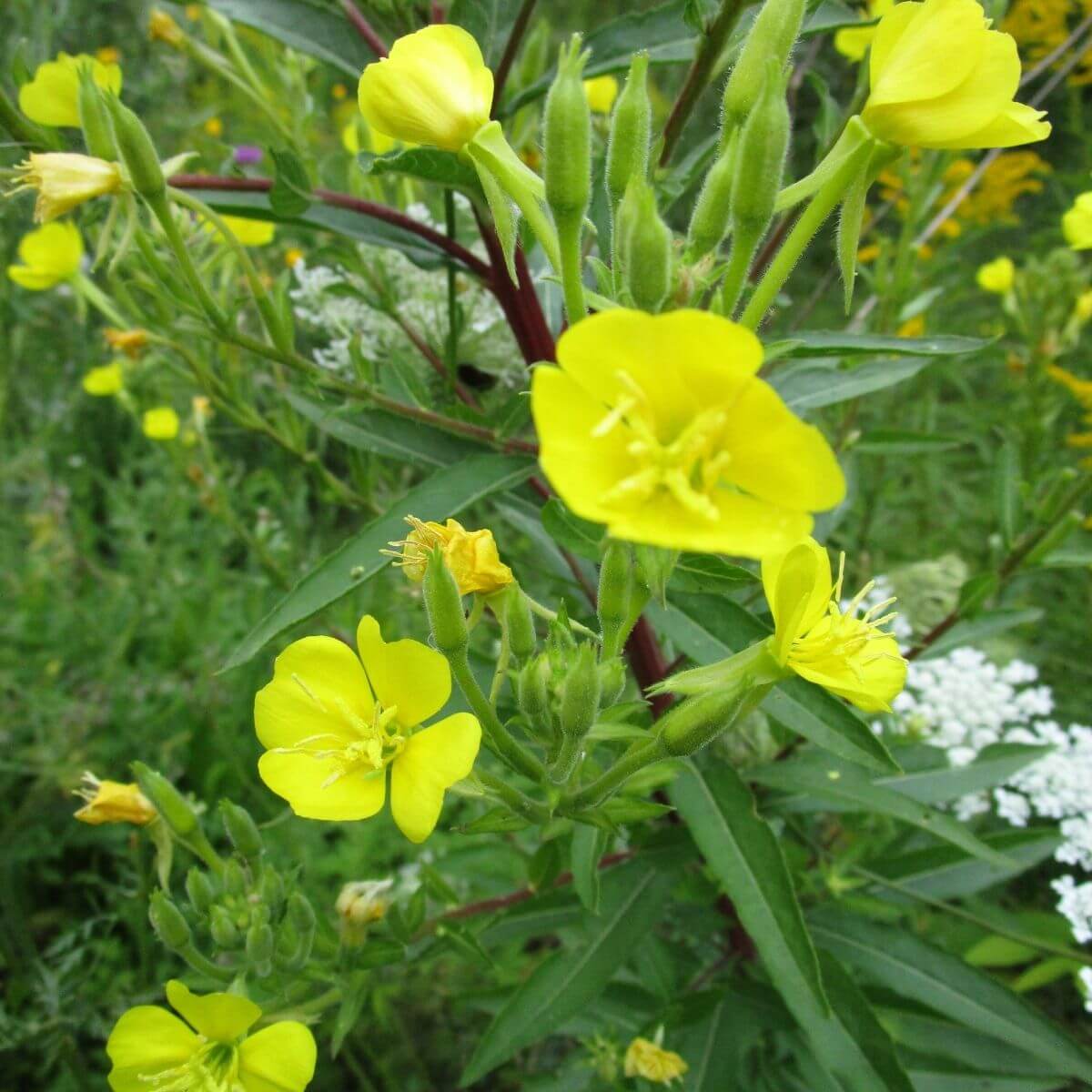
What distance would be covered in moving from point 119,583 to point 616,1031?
6.48ft

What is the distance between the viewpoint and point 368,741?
94cm

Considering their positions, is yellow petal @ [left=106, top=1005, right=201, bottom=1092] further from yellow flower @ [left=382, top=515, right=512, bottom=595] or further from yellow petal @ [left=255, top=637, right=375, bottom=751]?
yellow flower @ [left=382, top=515, right=512, bottom=595]

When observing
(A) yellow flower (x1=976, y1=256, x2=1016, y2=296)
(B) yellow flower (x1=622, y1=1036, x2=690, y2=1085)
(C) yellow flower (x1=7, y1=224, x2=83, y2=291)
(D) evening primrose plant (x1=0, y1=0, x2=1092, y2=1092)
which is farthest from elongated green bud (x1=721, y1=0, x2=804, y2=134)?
(A) yellow flower (x1=976, y1=256, x2=1016, y2=296)

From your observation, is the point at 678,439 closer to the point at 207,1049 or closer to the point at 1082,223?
the point at 207,1049

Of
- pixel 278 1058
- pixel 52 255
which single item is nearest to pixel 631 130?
pixel 278 1058

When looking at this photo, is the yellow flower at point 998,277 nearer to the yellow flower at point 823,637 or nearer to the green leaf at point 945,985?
the green leaf at point 945,985

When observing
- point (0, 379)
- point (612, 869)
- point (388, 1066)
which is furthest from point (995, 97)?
point (0, 379)

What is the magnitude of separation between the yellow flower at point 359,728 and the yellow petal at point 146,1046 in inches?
14.3

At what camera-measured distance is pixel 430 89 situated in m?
0.87

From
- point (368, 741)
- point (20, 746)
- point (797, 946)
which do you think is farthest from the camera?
point (20, 746)

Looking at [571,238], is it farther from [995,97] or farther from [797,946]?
[797,946]

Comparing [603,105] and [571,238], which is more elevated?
[571,238]

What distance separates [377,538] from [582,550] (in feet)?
0.99

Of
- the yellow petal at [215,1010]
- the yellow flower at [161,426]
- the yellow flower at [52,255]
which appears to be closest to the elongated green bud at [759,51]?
the yellow petal at [215,1010]
